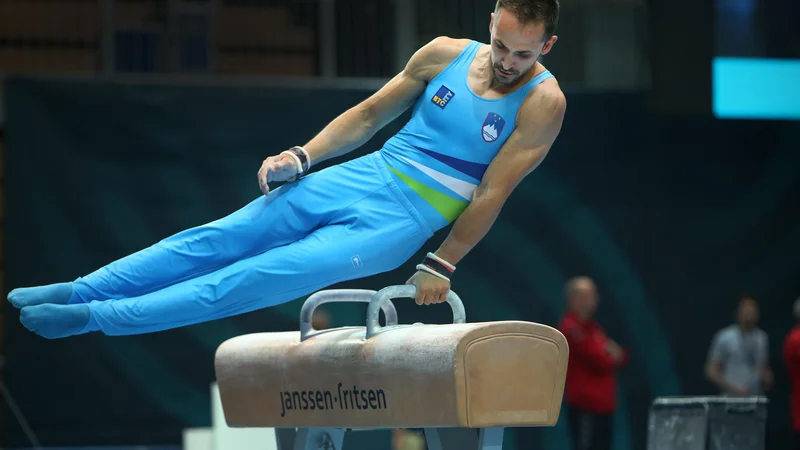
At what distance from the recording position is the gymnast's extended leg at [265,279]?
3.75 meters

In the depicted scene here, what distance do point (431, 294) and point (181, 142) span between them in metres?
5.22

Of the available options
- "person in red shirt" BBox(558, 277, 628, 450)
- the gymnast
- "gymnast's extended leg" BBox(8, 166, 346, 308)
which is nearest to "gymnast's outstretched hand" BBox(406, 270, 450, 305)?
the gymnast

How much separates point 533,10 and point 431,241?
16.6ft

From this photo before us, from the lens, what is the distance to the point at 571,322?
7703 mm

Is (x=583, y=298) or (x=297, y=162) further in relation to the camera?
(x=583, y=298)

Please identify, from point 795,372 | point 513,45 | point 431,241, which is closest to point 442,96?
point 513,45

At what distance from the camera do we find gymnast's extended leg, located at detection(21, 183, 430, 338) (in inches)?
148

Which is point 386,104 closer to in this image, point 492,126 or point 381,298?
point 492,126

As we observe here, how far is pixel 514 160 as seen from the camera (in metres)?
3.98

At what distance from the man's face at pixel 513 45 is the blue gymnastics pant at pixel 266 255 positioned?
0.61 meters

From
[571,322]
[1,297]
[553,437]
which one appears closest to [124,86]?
[1,297]

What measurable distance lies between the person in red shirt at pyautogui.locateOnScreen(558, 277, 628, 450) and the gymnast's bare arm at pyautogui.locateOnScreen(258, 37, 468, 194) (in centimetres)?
372

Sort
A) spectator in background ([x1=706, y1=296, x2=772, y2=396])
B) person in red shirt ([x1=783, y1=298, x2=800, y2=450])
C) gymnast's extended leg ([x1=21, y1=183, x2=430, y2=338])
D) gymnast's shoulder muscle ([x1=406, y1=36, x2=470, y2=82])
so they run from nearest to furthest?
gymnast's extended leg ([x1=21, y1=183, x2=430, y2=338]) → gymnast's shoulder muscle ([x1=406, y1=36, x2=470, y2=82]) → person in red shirt ([x1=783, y1=298, x2=800, y2=450]) → spectator in background ([x1=706, y1=296, x2=772, y2=396])

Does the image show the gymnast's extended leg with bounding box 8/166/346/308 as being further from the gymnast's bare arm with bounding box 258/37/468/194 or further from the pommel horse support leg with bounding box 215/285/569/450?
the pommel horse support leg with bounding box 215/285/569/450
